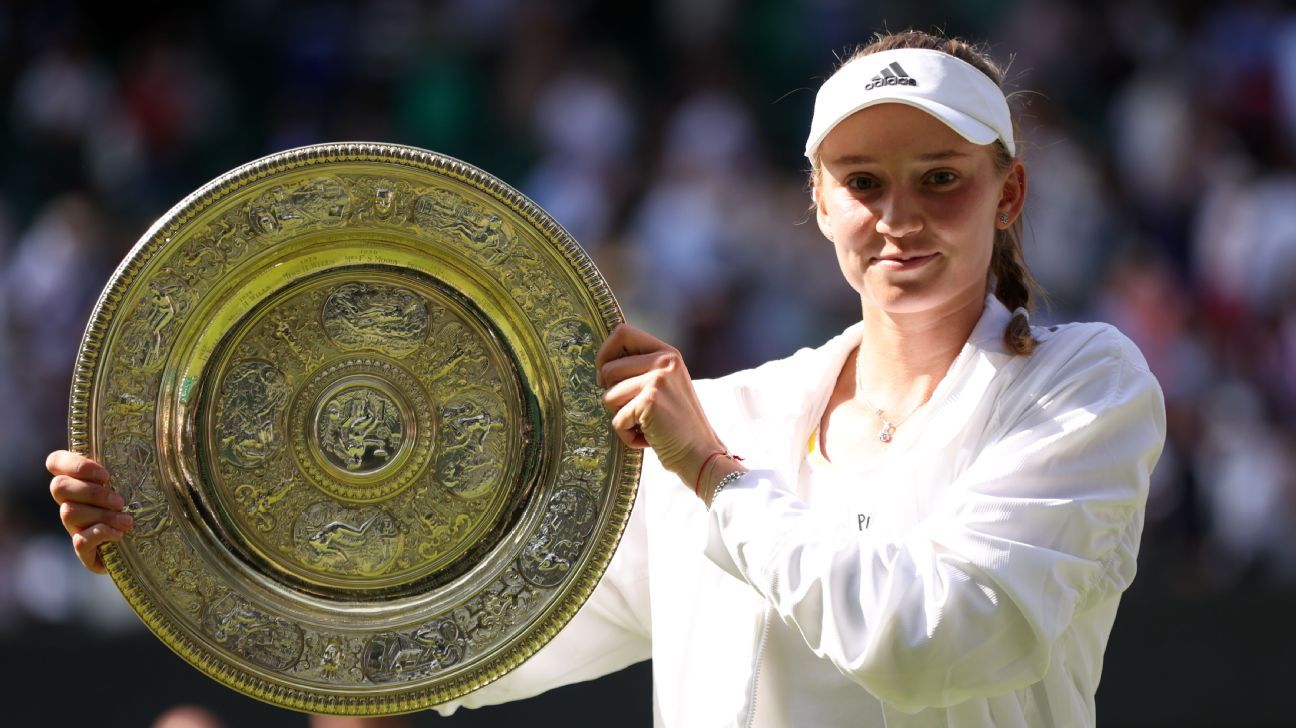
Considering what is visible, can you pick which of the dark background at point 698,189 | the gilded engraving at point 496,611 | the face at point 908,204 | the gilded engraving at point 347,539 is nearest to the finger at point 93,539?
the gilded engraving at point 347,539

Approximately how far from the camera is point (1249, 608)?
5504mm

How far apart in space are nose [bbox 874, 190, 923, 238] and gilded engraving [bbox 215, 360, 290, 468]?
0.88m

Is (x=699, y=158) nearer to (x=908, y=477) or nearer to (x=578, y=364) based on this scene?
(x=578, y=364)

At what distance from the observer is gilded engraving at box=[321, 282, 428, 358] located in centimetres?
251

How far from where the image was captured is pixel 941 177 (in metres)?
2.36

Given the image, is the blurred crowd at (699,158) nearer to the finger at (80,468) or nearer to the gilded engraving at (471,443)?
the gilded engraving at (471,443)

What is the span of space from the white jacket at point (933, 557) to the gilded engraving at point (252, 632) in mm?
232

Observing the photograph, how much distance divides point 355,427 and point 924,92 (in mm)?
924

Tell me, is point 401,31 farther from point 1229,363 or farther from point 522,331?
point 522,331

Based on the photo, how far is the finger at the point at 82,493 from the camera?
2.34m

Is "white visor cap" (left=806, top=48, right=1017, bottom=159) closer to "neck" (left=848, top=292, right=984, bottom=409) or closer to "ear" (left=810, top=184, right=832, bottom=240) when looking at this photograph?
"ear" (left=810, top=184, right=832, bottom=240)

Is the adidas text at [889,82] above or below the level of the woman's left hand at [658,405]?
above

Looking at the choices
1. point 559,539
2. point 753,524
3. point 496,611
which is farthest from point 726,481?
point 496,611

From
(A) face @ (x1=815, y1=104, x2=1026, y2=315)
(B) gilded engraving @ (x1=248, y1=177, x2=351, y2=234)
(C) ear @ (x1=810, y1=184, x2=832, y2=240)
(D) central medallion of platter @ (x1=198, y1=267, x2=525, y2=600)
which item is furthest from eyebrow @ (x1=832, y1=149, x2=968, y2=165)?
(B) gilded engraving @ (x1=248, y1=177, x2=351, y2=234)
